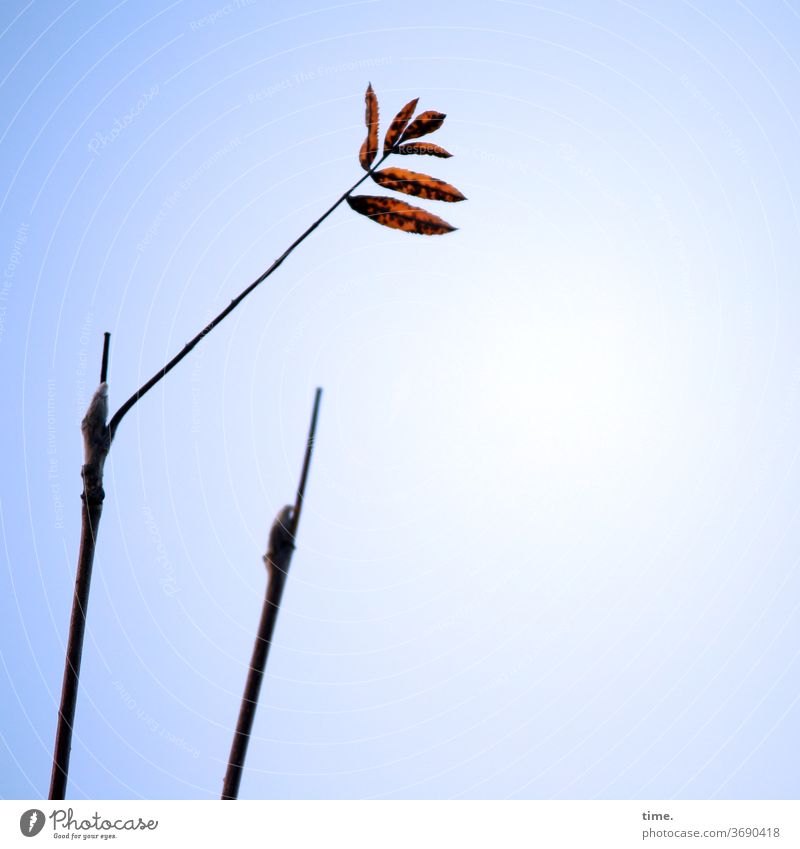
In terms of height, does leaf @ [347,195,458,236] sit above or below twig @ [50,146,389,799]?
above

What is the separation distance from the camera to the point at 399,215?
767 mm

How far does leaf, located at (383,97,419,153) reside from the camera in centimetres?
89

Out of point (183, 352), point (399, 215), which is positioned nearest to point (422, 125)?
point (399, 215)

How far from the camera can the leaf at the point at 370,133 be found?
0.87 metres

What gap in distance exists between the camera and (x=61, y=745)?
0.62 metres

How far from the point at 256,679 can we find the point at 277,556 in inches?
3.4

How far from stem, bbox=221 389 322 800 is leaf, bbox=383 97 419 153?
445mm

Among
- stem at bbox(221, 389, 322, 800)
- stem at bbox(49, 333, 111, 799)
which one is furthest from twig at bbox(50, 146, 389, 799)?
stem at bbox(221, 389, 322, 800)

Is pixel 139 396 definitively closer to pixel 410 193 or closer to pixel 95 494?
pixel 95 494

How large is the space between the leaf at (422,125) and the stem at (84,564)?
0.44 m

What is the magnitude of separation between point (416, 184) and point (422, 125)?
96 millimetres

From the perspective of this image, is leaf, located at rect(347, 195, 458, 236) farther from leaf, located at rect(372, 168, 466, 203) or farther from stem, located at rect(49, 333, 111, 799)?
stem, located at rect(49, 333, 111, 799)

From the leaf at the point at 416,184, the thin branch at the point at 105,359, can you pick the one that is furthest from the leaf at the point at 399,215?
the thin branch at the point at 105,359
